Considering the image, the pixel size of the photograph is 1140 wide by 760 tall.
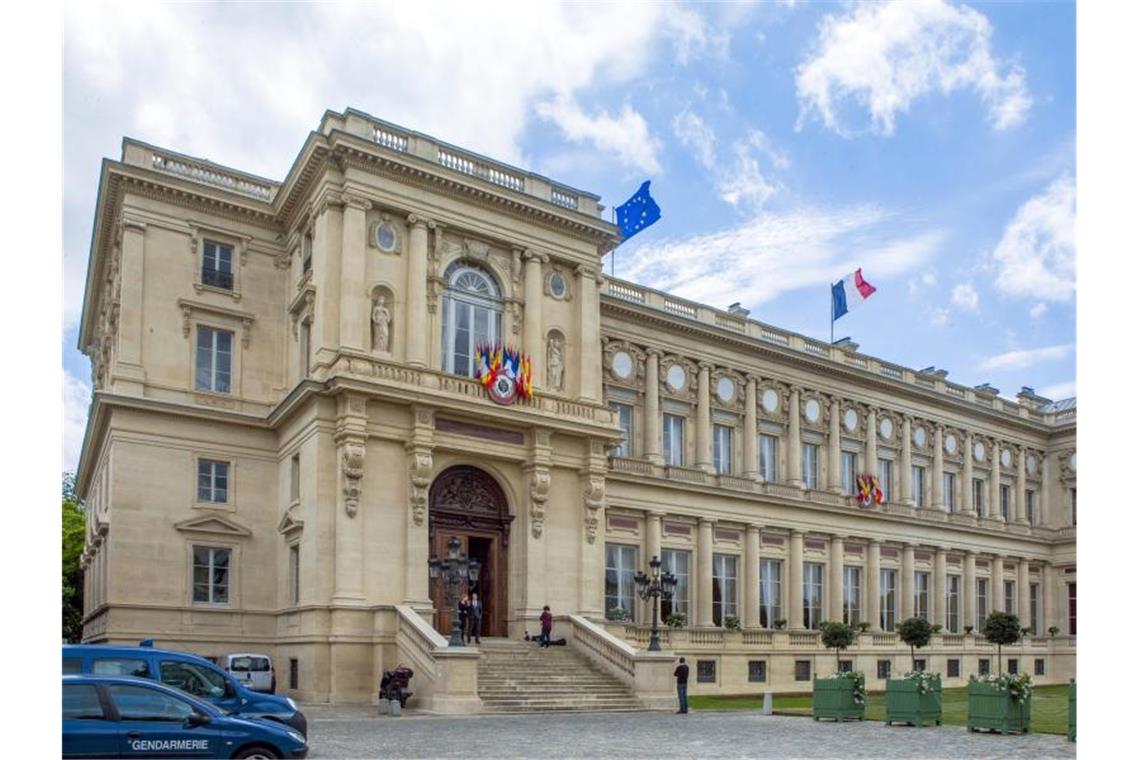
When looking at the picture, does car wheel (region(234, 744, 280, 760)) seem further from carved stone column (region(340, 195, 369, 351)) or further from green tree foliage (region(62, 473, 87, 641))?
green tree foliage (region(62, 473, 87, 641))

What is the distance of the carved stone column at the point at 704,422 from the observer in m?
47.9

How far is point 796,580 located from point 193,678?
112 ft

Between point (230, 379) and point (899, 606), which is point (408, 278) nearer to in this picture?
point (230, 379)

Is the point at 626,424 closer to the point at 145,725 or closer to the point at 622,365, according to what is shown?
the point at 622,365

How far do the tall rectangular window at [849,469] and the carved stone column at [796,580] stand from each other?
4916 mm

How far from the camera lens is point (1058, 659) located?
6184 cm

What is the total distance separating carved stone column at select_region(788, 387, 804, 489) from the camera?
2018 inches

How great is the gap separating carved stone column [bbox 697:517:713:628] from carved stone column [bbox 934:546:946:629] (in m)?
15.8

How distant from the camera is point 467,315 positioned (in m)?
38.4

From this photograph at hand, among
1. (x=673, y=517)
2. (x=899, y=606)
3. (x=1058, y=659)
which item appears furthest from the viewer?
(x=1058, y=659)

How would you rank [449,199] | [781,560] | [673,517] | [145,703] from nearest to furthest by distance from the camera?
[145,703] → [449,199] → [673,517] → [781,560]

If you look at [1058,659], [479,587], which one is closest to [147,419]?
[479,587]

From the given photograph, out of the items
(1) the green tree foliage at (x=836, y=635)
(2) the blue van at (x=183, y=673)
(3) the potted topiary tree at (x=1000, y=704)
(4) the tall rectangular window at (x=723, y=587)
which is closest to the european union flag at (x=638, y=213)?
(4) the tall rectangular window at (x=723, y=587)

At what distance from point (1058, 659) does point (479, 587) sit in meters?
38.2
